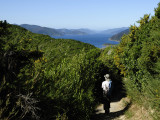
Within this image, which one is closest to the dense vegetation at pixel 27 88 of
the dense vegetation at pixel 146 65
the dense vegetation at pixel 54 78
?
the dense vegetation at pixel 54 78

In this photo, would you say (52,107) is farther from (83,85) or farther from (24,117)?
(83,85)

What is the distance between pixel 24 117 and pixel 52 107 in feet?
3.94

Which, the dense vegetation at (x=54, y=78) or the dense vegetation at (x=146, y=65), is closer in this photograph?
the dense vegetation at (x=54, y=78)

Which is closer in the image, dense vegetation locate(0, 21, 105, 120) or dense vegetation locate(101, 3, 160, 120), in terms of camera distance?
dense vegetation locate(0, 21, 105, 120)

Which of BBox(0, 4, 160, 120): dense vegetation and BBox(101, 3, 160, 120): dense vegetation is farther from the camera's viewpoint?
BBox(101, 3, 160, 120): dense vegetation

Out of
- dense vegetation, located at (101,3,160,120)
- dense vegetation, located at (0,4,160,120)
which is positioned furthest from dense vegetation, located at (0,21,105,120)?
dense vegetation, located at (101,3,160,120)

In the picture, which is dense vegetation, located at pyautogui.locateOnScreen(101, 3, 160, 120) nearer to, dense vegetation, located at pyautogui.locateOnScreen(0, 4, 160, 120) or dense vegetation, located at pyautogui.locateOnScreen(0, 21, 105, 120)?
dense vegetation, located at pyautogui.locateOnScreen(0, 4, 160, 120)

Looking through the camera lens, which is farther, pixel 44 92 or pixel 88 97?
pixel 88 97

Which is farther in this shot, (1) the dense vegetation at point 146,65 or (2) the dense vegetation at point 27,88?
(1) the dense vegetation at point 146,65

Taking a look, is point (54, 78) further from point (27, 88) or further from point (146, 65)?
point (146, 65)

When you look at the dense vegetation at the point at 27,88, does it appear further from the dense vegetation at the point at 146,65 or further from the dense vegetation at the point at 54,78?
the dense vegetation at the point at 146,65

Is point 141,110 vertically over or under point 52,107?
under

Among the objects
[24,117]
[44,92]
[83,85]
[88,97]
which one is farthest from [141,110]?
[24,117]

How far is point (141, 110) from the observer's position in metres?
7.78
